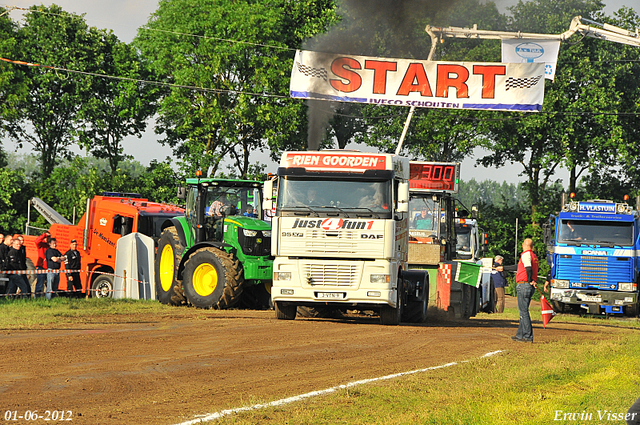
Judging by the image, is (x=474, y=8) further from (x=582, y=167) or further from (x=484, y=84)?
(x=582, y=167)

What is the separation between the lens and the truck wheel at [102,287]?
78.1ft

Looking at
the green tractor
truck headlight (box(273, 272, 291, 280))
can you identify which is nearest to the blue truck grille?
the green tractor

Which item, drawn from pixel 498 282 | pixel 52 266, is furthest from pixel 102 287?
pixel 498 282

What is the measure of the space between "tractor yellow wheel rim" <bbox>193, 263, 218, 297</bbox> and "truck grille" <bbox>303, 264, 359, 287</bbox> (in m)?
3.84

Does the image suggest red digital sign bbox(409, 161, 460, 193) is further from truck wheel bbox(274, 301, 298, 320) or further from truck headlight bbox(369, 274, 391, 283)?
truck headlight bbox(369, 274, 391, 283)

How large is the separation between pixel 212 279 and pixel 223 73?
75.6ft

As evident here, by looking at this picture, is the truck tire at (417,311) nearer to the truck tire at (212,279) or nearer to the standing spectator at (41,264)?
the truck tire at (212,279)

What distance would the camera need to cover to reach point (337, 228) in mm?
15656

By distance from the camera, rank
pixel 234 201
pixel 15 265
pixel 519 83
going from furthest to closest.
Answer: pixel 519 83, pixel 234 201, pixel 15 265

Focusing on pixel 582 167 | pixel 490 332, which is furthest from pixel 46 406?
pixel 582 167

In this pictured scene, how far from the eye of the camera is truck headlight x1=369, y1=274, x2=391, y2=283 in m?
15.7

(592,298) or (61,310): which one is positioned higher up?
(592,298)

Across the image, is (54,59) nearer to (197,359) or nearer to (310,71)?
(310,71)

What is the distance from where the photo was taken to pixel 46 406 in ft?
24.6
